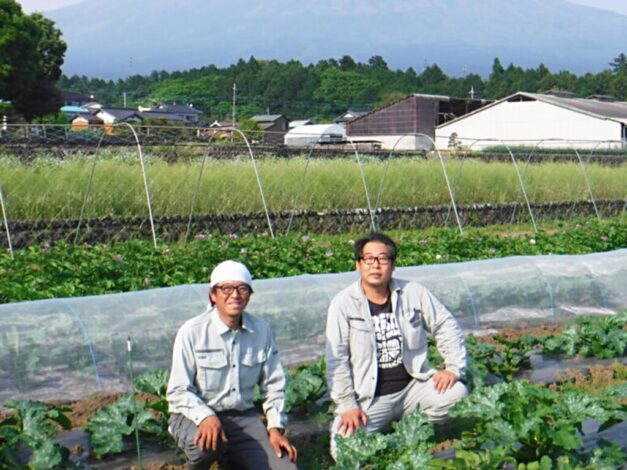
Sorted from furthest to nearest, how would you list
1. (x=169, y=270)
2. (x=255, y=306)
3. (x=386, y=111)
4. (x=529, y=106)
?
(x=386, y=111)
(x=529, y=106)
(x=169, y=270)
(x=255, y=306)

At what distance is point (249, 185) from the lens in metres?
13.5

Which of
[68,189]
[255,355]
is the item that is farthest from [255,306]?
[68,189]

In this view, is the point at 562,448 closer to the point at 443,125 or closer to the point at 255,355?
the point at 255,355

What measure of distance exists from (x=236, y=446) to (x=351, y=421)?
54 cm

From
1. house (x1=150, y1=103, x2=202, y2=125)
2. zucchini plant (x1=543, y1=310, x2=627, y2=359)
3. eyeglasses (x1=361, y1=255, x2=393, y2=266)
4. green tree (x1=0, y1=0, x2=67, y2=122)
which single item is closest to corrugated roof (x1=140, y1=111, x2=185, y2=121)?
house (x1=150, y1=103, x2=202, y2=125)

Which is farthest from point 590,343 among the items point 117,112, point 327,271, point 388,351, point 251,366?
point 117,112

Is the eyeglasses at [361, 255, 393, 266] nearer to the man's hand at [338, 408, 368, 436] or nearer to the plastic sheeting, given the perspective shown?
the man's hand at [338, 408, 368, 436]

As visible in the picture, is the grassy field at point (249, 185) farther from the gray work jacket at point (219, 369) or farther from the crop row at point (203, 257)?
the gray work jacket at point (219, 369)

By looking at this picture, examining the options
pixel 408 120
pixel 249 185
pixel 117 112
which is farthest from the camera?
pixel 117 112

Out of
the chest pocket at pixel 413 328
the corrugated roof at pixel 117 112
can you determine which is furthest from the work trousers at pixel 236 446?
the corrugated roof at pixel 117 112

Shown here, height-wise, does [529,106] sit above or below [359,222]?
above

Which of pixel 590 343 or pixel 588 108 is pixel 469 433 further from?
pixel 588 108

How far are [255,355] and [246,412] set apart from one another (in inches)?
10.1

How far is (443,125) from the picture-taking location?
4066 centimetres
